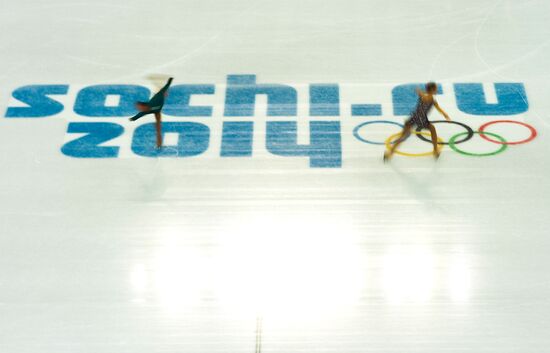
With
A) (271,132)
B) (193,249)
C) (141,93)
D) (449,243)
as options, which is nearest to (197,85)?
(141,93)

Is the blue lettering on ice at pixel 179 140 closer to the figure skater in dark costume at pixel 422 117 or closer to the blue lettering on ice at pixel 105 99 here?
the blue lettering on ice at pixel 105 99

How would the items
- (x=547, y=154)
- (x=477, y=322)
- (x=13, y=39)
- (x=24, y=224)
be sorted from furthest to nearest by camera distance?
(x=13, y=39)
(x=547, y=154)
(x=24, y=224)
(x=477, y=322)

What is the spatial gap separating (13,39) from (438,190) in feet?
26.1

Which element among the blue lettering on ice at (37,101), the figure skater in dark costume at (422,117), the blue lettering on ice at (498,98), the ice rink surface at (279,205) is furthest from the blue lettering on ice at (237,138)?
the blue lettering on ice at (498,98)

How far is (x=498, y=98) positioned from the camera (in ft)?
46.0

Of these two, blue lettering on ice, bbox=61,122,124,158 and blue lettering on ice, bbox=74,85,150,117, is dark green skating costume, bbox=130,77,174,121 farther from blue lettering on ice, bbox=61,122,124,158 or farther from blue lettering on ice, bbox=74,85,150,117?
blue lettering on ice, bbox=74,85,150,117

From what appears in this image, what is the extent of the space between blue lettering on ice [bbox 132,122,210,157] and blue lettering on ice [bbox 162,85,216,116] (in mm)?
307

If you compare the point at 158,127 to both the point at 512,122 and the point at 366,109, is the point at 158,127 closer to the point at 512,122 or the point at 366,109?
the point at 366,109

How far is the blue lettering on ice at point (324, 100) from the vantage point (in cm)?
1386

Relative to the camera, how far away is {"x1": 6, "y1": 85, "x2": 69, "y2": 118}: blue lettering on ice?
1392 cm

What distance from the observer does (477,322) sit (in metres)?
9.69

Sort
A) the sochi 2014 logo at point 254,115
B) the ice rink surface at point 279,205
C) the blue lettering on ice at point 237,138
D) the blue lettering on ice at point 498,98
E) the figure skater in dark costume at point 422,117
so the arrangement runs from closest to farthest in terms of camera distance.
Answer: the ice rink surface at point 279,205 → the figure skater in dark costume at point 422,117 → the blue lettering on ice at point 237,138 → the sochi 2014 logo at point 254,115 → the blue lettering on ice at point 498,98

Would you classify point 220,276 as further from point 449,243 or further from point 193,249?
point 449,243

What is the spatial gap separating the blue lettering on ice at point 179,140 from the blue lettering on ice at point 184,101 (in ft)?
1.01
